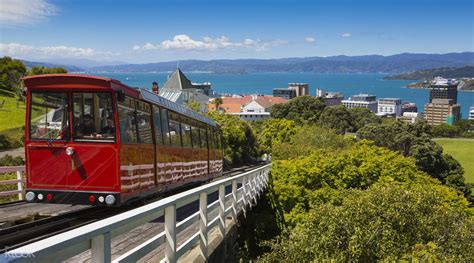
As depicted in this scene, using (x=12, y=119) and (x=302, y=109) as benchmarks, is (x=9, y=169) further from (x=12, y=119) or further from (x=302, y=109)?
(x=302, y=109)

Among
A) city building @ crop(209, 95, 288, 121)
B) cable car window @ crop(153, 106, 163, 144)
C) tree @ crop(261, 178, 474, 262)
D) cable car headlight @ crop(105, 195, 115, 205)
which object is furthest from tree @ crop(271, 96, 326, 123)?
cable car headlight @ crop(105, 195, 115, 205)

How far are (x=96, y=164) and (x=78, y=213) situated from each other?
1.35 metres

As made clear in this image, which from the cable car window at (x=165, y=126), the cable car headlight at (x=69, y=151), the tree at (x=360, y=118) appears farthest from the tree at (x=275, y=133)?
the cable car headlight at (x=69, y=151)

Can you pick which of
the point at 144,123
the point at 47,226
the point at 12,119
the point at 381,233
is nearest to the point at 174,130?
the point at 144,123

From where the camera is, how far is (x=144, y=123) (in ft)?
38.4

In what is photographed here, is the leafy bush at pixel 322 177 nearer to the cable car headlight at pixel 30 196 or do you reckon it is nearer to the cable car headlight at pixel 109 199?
the cable car headlight at pixel 109 199

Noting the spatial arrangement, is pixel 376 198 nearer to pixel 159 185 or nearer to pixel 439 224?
pixel 439 224

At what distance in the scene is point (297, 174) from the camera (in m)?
25.1

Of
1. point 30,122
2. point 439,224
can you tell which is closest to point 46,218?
point 30,122

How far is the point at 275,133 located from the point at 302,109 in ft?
126

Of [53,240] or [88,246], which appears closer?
[53,240]

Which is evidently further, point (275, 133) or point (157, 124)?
point (275, 133)

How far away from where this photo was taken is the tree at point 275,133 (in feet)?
237

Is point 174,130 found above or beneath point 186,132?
above
